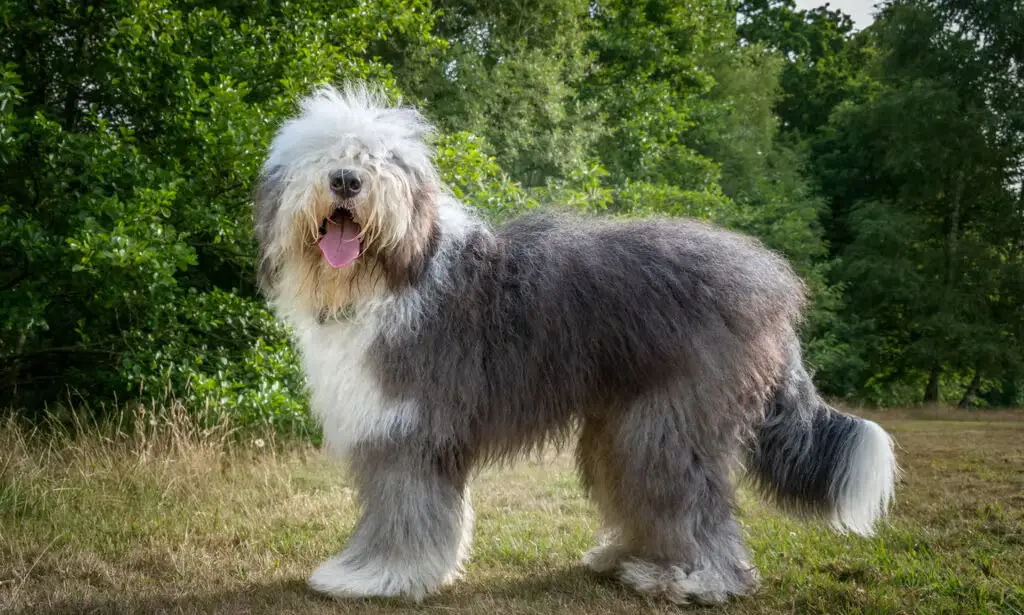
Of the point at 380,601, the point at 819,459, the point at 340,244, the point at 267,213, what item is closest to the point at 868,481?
the point at 819,459

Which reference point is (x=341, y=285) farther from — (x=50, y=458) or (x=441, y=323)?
Result: (x=50, y=458)

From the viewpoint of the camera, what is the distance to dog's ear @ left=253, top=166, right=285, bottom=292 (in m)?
3.49

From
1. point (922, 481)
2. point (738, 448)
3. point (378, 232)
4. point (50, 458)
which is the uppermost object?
point (378, 232)

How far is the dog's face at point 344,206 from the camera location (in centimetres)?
331

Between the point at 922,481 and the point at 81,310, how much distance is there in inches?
286

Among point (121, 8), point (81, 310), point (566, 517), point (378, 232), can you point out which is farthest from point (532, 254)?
point (81, 310)

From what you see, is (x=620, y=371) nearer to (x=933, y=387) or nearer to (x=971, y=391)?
(x=971, y=391)

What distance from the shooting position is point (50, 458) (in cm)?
585

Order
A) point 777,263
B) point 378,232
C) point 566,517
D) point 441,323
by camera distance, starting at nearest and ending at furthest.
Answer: point 378,232 → point 441,323 → point 777,263 → point 566,517

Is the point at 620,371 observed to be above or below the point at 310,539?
above

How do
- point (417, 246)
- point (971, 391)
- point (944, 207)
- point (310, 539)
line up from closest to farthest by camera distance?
point (417, 246)
point (310, 539)
point (971, 391)
point (944, 207)

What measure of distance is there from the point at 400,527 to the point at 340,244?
116 cm

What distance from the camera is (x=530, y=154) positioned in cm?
1366

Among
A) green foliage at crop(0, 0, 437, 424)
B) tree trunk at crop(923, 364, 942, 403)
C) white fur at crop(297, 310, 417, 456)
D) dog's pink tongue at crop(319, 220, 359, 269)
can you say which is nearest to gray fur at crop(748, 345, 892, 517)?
white fur at crop(297, 310, 417, 456)
